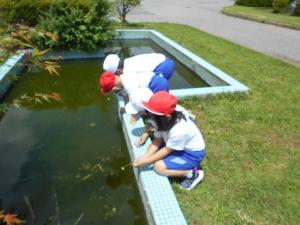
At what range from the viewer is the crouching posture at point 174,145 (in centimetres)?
260

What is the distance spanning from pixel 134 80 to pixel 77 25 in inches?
182

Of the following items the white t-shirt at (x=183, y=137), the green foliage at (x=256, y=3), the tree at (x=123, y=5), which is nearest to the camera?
the white t-shirt at (x=183, y=137)

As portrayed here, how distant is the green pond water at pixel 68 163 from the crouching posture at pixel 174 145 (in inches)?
21.1

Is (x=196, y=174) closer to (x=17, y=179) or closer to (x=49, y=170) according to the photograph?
(x=49, y=170)

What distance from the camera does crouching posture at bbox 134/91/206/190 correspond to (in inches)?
102

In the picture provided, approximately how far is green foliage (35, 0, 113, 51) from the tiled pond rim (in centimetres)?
32

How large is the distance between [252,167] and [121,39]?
699cm

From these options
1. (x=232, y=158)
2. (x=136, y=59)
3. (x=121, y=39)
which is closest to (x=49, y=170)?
(x=136, y=59)

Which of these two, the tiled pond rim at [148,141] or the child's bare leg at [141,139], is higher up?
the child's bare leg at [141,139]

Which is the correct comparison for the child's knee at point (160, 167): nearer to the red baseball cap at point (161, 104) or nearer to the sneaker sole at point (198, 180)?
the sneaker sole at point (198, 180)

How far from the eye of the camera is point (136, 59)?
377cm

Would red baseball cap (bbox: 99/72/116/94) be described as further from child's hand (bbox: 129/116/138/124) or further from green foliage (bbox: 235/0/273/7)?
green foliage (bbox: 235/0/273/7)

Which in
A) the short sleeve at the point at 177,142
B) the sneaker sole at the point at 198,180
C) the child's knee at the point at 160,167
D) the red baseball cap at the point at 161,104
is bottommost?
the sneaker sole at the point at 198,180

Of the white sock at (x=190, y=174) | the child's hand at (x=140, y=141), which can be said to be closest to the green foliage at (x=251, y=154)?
the white sock at (x=190, y=174)
